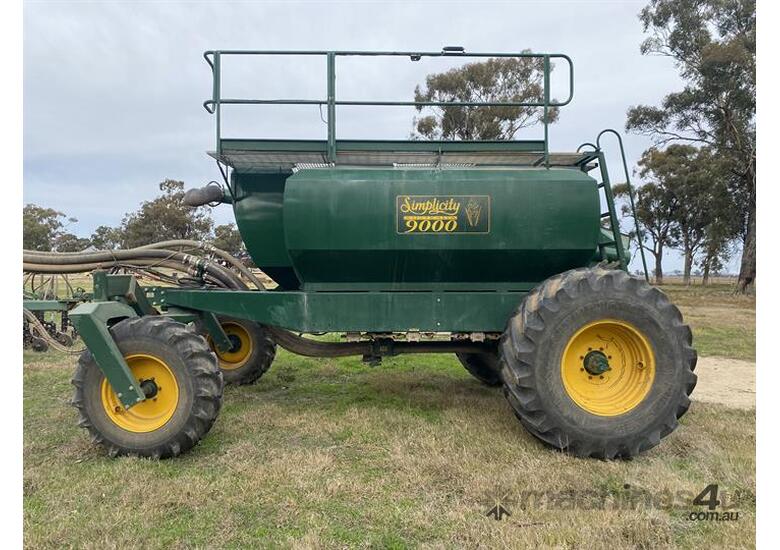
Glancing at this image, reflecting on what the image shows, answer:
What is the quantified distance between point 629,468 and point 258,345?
441 cm

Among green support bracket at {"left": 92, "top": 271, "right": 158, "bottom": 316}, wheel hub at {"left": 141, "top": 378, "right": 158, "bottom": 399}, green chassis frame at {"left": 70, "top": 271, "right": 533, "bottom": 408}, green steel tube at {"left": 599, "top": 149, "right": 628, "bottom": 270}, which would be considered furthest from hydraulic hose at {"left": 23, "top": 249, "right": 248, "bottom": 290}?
green steel tube at {"left": 599, "top": 149, "right": 628, "bottom": 270}

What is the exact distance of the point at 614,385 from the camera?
4.44 metres

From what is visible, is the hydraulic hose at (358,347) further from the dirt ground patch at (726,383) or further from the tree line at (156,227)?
the tree line at (156,227)

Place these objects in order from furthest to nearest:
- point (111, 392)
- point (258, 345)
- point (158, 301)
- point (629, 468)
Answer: point (258, 345), point (158, 301), point (111, 392), point (629, 468)

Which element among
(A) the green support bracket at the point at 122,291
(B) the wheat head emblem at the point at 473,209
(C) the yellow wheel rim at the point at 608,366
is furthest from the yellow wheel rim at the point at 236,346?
(C) the yellow wheel rim at the point at 608,366

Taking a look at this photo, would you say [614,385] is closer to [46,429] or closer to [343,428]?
[343,428]

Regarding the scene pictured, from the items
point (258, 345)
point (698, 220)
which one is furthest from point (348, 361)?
point (698, 220)

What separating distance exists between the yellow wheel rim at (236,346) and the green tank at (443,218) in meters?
2.27

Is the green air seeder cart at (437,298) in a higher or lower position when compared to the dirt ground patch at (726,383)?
higher

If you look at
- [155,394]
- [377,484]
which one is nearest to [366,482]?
[377,484]

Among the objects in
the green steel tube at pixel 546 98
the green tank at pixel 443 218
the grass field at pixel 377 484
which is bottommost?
the grass field at pixel 377 484

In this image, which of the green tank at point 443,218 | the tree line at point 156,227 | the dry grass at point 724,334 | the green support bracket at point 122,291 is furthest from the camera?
the tree line at point 156,227

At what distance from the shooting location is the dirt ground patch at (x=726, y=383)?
6353 millimetres

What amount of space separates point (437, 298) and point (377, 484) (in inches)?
68.1
